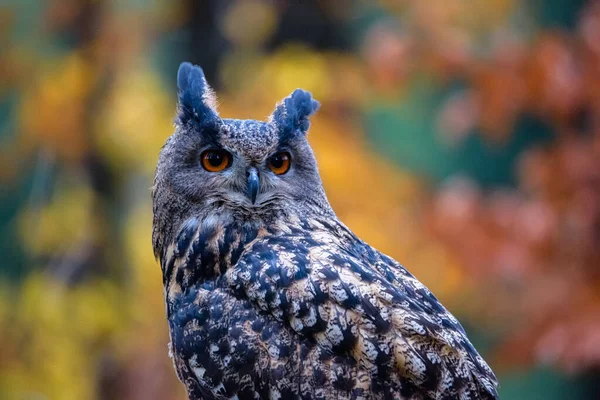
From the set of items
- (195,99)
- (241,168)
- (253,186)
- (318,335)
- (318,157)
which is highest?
(318,157)

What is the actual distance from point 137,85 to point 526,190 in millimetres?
3400

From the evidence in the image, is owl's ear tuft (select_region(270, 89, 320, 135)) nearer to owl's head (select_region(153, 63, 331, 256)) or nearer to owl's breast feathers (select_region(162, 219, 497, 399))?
owl's head (select_region(153, 63, 331, 256))

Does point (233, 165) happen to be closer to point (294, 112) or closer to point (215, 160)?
point (215, 160)

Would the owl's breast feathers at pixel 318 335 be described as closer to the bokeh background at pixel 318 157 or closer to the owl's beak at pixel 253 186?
the owl's beak at pixel 253 186

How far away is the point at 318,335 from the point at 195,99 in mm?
1027

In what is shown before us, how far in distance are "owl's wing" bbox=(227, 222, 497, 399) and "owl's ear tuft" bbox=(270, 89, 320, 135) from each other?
54 cm

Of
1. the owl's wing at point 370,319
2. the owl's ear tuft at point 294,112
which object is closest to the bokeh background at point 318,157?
the owl's ear tuft at point 294,112

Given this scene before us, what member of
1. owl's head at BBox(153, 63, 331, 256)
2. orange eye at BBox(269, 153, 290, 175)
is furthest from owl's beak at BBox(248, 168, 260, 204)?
orange eye at BBox(269, 153, 290, 175)

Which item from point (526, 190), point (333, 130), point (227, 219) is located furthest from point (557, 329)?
point (227, 219)

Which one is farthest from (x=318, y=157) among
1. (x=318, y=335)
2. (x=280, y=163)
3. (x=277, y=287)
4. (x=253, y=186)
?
(x=318, y=335)

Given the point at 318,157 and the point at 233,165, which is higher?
the point at 318,157

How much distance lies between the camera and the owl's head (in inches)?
106

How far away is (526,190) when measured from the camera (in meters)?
5.92

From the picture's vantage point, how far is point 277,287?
7.67 ft
